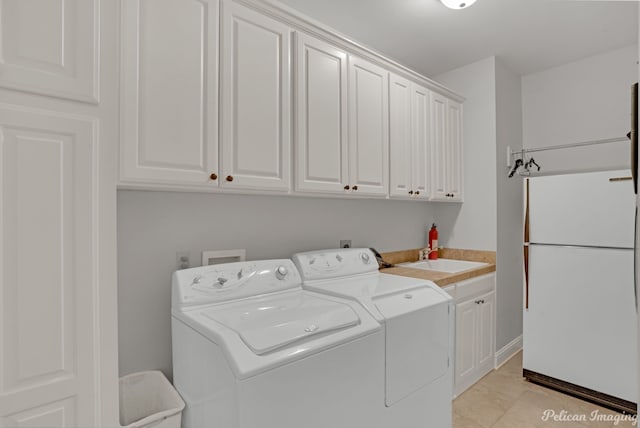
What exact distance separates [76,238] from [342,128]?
1477 mm

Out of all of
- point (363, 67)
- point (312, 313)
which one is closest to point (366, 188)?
point (363, 67)

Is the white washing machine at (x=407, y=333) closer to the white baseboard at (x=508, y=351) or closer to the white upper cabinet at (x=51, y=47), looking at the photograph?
the white upper cabinet at (x=51, y=47)

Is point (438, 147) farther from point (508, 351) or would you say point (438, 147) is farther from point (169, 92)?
point (169, 92)

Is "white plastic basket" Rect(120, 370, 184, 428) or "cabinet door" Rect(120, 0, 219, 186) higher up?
"cabinet door" Rect(120, 0, 219, 186)

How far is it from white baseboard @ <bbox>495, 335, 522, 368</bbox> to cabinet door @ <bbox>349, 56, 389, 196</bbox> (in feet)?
6.00

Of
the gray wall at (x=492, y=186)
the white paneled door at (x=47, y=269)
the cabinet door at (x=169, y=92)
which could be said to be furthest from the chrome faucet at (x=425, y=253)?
the white paneled door at (x=47, y=269)

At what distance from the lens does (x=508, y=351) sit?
3.05 meters

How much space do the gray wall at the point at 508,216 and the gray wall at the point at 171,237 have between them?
160 centimetres

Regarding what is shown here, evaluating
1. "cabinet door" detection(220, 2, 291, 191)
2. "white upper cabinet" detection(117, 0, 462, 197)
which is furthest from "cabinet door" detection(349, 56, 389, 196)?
"cabinet door" detection(220, 2, 291, 191)

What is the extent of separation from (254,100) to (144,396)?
1.46 metres

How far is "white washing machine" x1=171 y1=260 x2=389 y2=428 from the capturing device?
3.44 feet

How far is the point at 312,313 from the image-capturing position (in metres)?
1.40

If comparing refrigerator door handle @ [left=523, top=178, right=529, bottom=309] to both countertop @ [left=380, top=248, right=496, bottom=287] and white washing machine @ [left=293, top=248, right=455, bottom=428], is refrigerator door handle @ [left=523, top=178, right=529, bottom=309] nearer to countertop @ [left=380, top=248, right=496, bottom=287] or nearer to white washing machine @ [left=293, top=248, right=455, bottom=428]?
countertop @ [left=380, top=248, right=496, bottom=287]

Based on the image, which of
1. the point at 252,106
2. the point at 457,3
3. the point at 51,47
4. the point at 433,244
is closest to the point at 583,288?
the point at 433,244
